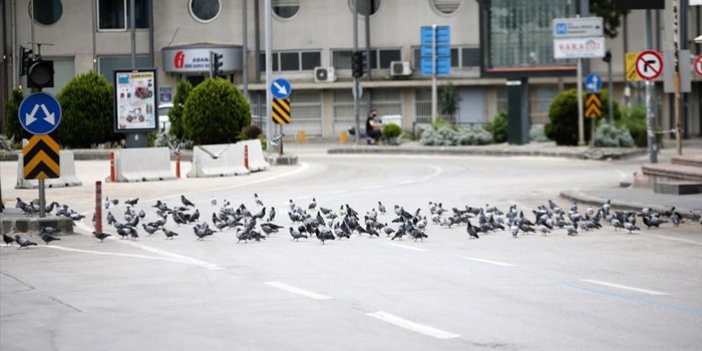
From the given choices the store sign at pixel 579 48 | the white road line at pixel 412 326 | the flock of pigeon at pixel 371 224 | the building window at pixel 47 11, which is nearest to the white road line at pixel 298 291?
the white road line at pixel 412 326

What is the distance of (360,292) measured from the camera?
504 inches

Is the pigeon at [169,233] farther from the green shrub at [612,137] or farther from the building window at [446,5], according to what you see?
the building window at [446,5]

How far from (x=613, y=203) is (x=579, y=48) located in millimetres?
28080

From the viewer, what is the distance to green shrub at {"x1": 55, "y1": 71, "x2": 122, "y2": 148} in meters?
48.7

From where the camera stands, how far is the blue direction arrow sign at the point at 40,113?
20141 mm

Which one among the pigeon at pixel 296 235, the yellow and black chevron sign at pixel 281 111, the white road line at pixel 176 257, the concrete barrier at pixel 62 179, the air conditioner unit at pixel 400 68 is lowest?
the white road line at pixel 176 257

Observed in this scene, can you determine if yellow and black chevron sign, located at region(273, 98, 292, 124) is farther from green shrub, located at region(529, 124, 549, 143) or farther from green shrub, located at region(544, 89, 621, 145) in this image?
green shrub, located at region(529, 124, 549, 143)

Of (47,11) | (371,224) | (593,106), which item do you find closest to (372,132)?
(593,106)

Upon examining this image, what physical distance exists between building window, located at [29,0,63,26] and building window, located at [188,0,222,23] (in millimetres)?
6728

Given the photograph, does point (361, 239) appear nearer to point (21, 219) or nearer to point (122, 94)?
point (21, 219)

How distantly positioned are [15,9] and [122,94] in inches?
981

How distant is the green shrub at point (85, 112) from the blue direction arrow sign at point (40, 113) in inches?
1122

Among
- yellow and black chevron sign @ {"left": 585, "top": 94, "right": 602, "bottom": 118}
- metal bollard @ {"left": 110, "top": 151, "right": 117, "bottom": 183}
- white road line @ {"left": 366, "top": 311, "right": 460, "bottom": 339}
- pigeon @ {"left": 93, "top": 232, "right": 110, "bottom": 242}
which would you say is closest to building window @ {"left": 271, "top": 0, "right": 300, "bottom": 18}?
yellow and black chevron sign @ {"left": 585, "top": 94, "right": 602, "bottom": 118}

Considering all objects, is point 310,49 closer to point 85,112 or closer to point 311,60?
point 311,60
